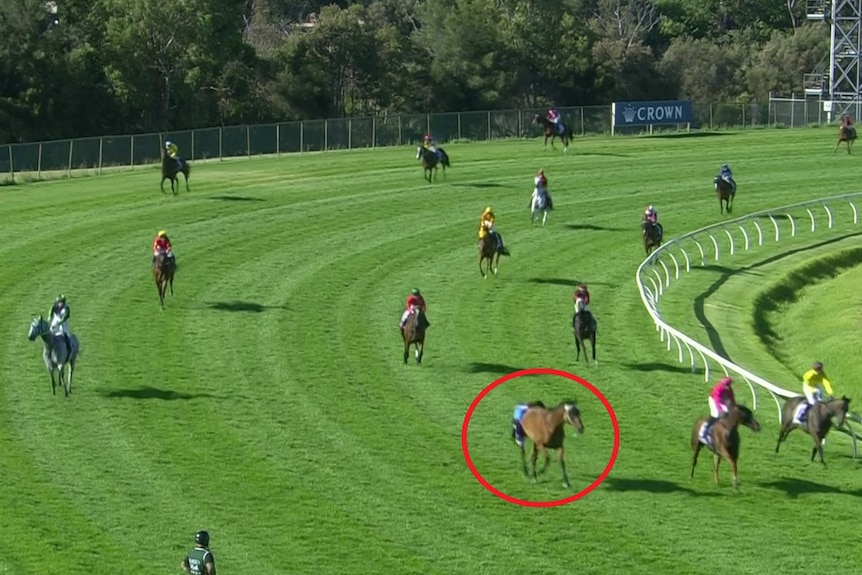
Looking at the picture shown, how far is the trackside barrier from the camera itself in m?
33.2

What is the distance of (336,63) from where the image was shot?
279 ft

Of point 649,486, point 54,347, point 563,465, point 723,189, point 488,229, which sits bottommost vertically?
point 649,486

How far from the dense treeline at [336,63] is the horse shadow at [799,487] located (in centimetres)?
5521

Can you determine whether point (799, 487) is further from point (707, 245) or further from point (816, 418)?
→ point (707, 245)

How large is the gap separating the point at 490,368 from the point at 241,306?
835 cm

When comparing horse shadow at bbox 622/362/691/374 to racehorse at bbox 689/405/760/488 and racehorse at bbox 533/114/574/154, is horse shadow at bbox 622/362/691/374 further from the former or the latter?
racehorse at bbox 533/114/574/154

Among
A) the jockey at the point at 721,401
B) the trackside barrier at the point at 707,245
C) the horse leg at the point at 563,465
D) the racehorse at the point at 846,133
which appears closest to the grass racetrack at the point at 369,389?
the horse leg at the point at 563,465

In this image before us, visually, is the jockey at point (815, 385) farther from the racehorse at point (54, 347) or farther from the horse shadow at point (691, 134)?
the horse shadow at point (691, 134)

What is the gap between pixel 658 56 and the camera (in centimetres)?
10300

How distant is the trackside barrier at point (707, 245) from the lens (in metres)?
33.2

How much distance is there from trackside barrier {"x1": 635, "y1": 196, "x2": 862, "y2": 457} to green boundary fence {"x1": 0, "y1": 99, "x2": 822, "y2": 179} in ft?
73.9

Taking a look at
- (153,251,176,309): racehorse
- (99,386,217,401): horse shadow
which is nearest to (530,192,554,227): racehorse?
(153,251,176,309): racehorse

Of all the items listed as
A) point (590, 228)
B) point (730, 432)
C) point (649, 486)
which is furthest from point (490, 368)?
point (590, 228)

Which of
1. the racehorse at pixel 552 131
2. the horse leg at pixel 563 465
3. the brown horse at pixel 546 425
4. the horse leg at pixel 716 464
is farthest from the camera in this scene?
the racehorse at pixel 552 131
